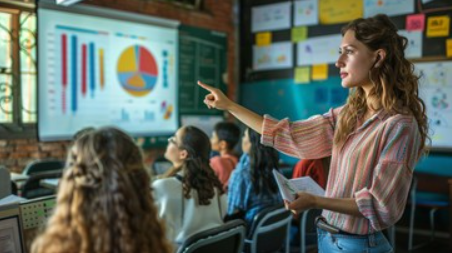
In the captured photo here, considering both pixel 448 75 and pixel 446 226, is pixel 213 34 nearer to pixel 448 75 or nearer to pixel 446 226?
pixel 448 75

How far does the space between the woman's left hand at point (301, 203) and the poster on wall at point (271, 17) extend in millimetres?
4332

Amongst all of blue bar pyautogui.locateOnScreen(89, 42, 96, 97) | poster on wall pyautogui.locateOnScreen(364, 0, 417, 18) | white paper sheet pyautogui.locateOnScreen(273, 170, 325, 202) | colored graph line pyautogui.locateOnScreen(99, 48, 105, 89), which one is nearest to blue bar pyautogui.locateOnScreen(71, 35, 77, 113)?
blue bar pyautogui.locateOnScreen(89, 42, 96, 97)

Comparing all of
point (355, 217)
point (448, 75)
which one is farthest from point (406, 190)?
point (448, 75)

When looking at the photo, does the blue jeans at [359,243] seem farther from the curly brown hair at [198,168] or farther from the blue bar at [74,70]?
the blue bar at [74,70]

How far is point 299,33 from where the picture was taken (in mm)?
5316

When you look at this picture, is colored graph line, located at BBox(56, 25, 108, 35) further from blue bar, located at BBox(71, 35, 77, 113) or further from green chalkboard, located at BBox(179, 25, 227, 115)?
green chalkboard, located at BBox(179, 25, 227, 115)

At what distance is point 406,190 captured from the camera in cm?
137

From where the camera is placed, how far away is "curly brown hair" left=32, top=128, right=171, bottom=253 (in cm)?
96

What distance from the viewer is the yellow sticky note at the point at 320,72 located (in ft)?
16.8

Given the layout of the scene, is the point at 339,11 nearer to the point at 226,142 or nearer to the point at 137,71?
the point at 137,71

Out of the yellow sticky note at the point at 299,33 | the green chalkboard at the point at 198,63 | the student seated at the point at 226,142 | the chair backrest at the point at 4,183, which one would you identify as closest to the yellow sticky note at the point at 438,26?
the yellow sticky note at the point at 299,33

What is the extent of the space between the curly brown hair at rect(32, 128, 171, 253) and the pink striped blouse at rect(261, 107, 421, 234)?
697 mm

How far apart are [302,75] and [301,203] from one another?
4.13 metres

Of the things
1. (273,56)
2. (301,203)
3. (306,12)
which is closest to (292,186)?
(301,203)
